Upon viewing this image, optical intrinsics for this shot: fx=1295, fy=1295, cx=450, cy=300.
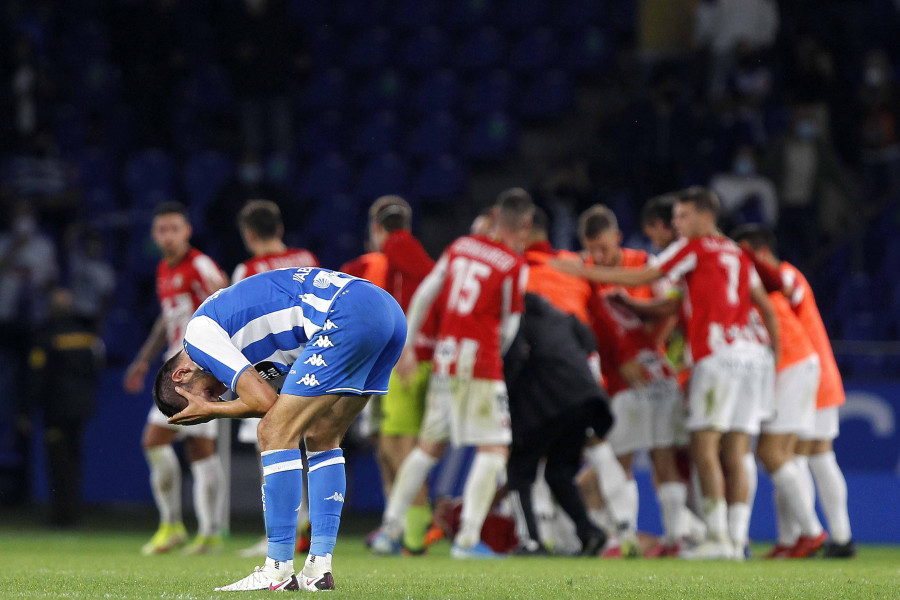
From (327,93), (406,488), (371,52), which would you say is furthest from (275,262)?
(371,52)

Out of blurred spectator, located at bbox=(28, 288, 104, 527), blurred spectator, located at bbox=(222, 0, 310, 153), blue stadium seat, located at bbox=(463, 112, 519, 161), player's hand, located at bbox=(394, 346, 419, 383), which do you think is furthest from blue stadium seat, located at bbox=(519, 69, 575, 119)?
player's hand, located at bbox=(394, 346, 419, 383)

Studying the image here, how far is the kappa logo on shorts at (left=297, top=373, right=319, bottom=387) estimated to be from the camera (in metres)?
5.29

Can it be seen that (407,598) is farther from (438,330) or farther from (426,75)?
(426,75)

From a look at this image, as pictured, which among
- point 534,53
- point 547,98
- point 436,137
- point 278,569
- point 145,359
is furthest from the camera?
point 534,53

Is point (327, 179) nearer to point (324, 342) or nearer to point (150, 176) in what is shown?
point (150, 176)

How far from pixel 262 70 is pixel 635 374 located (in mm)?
8343

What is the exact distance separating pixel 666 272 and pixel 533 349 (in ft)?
3.59

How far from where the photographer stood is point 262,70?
51.8ft

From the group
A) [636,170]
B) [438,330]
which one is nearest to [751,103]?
[636,170]

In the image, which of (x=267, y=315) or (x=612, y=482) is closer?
(x=267, y=315)

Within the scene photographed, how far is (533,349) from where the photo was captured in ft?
29.3

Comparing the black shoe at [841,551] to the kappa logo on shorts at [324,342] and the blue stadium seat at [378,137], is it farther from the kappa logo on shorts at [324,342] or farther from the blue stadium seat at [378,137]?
the blue stadium seat at [378,137]

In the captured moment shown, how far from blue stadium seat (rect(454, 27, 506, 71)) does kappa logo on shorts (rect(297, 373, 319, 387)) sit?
39.2 ft

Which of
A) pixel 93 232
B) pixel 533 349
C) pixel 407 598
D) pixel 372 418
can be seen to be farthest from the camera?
pixel 93 232
